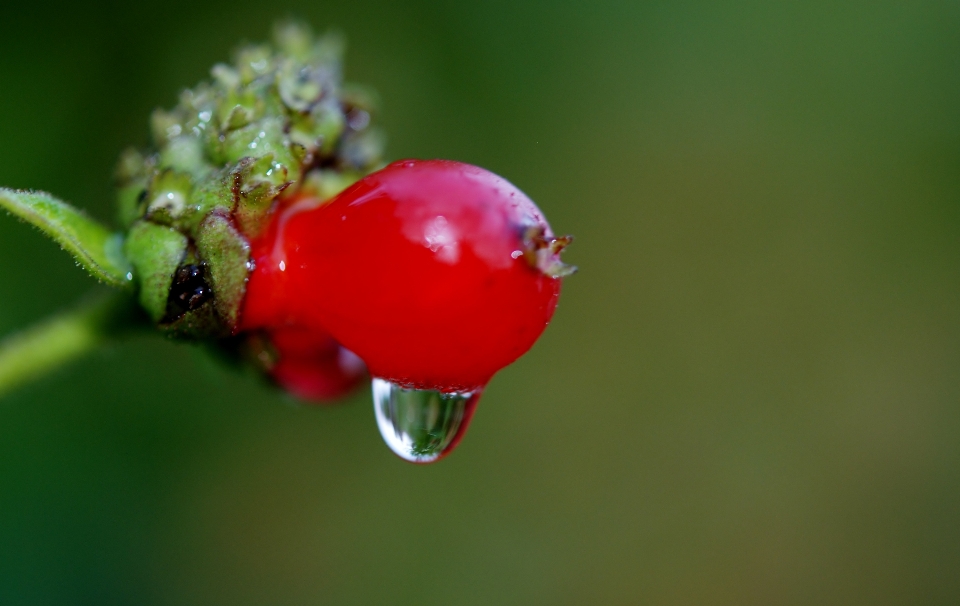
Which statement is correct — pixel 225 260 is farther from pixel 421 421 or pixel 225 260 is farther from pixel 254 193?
pixel 421 421

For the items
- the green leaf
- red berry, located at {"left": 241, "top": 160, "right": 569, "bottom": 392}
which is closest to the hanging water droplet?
red berry, located at {"left": 241, "top": 160, "right": 569, "bottom": 392}

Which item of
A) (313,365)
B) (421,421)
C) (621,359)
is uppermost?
(621,359)

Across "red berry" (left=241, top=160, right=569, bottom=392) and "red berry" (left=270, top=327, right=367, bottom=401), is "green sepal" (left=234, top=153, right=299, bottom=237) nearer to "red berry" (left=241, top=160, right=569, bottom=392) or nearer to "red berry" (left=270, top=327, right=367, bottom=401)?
"red berry" (left=241, top=160, right=569, bottom=392)

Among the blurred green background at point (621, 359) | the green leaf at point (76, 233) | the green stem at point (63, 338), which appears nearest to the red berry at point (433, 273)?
the green leaf at point (76, 233)

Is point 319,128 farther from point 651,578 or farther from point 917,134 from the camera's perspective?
point 917,134

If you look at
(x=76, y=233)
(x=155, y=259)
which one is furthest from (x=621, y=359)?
(x=76, y=233)

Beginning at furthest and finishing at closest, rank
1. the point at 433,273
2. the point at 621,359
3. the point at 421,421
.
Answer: the point at 621,359 → the point at 421,421 → the point at 433,273
